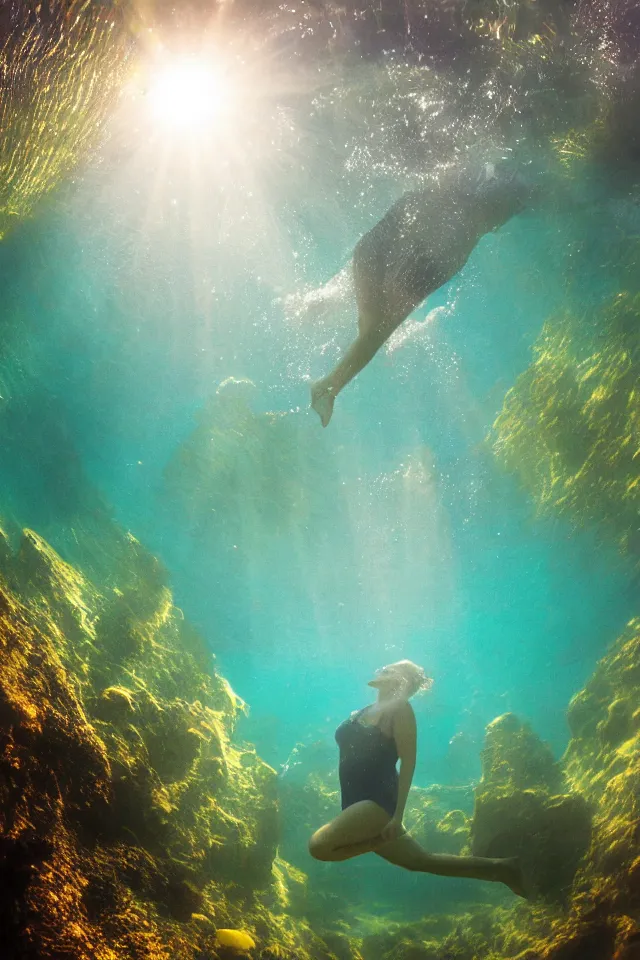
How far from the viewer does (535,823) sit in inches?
250

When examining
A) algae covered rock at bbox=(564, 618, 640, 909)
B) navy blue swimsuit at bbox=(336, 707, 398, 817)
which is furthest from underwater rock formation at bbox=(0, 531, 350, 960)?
algae covered rock at bbox=(564, 618, 640, 909)

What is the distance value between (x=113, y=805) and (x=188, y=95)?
7.34 metres

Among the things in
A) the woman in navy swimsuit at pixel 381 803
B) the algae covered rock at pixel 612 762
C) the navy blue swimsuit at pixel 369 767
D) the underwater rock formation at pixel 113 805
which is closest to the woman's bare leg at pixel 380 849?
the woman in navy swimsuit at pixel 381 803

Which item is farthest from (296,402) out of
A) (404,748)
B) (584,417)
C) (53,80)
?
(404,748)

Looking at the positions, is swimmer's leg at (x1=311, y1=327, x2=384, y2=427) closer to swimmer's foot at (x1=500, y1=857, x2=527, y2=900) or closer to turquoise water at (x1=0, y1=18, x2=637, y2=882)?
turquoise water at (x1=0, y1=18, x2=637, y2=882)

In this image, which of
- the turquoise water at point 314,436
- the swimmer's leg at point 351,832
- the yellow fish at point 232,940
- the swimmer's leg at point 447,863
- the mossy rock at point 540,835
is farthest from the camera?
the turquoise water at point 314,436

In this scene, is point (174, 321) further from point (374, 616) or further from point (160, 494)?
point (374, 616)

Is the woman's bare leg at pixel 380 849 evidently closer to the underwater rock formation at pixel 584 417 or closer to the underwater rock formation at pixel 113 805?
the underwater rock formation at pixel 113 805

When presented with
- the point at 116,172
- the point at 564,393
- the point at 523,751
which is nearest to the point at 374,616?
the point at 523,751

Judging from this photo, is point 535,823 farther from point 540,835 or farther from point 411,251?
point 411,251

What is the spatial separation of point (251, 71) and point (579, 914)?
9208mm

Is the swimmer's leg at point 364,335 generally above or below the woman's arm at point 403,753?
above

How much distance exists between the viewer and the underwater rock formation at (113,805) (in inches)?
108

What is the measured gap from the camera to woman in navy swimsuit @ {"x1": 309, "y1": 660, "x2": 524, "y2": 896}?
328cm
